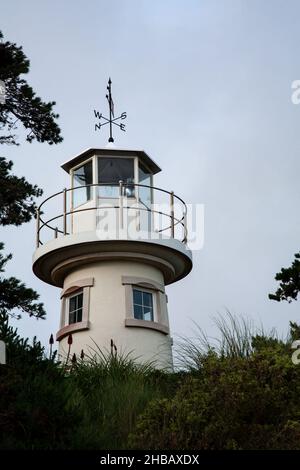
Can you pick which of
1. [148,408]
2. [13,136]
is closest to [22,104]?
[13,136]

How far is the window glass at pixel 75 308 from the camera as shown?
18750mm

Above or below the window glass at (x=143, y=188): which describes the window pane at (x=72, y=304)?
below

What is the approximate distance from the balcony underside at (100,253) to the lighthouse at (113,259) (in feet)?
0.07

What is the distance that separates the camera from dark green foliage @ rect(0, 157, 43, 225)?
16047 millimetres

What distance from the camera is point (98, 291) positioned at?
60.6 ft

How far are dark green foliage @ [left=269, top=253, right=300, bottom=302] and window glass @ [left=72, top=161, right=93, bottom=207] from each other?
510cm

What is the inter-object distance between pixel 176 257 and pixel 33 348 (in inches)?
328

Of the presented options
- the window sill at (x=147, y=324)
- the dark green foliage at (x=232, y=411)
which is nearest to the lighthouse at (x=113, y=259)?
the window sill at (x=147, y=324)

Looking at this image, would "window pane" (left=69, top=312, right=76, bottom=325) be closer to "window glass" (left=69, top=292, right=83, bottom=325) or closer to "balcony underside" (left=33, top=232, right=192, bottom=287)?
"window glass" (left=69, top=292, right=83, bottom=325)

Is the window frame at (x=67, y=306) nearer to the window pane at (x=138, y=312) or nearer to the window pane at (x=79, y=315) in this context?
the window pane at (x=79, y=315)

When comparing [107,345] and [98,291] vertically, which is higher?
[98,291]

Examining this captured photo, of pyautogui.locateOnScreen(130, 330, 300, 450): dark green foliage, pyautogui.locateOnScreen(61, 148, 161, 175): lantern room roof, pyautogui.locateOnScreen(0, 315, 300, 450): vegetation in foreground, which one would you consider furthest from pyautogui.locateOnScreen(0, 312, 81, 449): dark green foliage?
pyautogui.locateOnScreen(61, 148, 161, 175): lantern room roof
